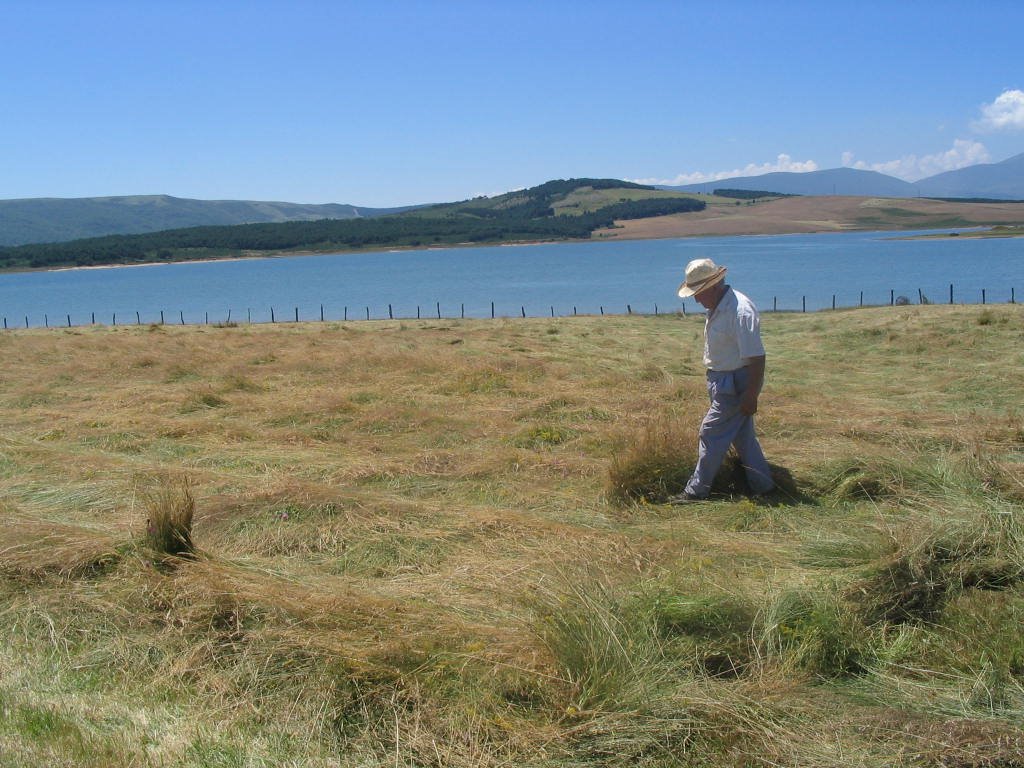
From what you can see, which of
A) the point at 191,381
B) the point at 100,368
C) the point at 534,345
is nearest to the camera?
the point at 191,381

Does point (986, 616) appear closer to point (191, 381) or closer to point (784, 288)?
point (191, 381)

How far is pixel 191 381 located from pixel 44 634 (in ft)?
33.9

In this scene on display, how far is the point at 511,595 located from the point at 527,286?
70.0 metres

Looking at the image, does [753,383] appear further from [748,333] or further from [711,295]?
[711,295]

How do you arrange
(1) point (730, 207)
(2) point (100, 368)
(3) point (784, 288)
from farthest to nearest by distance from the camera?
(1) point (730, 207), (3) point (784, 288), (2) point (100, 368)

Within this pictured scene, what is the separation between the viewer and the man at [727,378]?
264 inches

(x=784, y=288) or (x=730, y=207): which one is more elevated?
(x=730, y=207)

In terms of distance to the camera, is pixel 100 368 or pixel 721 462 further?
pixel 100 368

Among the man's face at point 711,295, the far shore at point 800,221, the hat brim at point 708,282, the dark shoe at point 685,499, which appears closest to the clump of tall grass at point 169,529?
the dark shoe at point 685,499

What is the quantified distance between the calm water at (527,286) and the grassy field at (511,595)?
3687 cm

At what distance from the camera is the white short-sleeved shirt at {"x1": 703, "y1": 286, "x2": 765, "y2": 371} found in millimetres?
6645

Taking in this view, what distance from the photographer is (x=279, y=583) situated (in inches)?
207

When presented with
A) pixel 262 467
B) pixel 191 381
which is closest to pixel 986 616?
pixel 262 467

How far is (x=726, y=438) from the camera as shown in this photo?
6.89m
